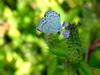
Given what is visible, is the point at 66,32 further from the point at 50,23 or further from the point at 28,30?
the point at 28,30

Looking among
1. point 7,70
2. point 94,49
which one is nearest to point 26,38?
point 7,70

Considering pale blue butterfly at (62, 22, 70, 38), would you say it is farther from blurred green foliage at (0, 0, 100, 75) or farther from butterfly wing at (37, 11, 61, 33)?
blurred green foliage at (0, 0, 100, 75)

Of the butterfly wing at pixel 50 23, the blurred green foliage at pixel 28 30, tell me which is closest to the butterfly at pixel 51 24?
the butterfly wing at pixel 50 23

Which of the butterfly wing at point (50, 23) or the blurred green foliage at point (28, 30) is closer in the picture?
the butterfly wing at point (50, 23)

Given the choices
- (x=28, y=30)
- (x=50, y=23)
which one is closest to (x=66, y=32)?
(x=50, y=23)

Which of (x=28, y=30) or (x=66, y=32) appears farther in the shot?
(x=28, y=30)

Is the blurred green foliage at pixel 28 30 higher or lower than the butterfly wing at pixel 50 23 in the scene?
higher

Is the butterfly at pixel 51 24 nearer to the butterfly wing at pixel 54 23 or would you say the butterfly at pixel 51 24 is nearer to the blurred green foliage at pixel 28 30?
the butterfly wing at pixel 54 23
